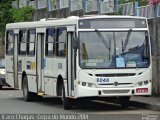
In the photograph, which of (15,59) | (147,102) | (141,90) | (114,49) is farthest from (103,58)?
(15,59)

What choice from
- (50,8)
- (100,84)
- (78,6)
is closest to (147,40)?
(100,84)

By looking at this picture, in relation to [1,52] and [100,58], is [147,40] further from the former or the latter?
[1,52]

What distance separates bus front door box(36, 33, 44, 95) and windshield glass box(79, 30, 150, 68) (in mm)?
3844

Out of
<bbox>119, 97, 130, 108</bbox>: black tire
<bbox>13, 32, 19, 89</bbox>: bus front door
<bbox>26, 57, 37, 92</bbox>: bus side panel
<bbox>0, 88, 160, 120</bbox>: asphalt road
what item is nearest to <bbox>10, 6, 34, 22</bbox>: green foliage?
<bbox>13, 32, 19, 89</bbox>: bus front door

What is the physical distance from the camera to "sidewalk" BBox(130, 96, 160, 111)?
19.7 metres

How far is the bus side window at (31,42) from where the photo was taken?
23.5m

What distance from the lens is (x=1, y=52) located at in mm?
53000

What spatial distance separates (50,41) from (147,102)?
393cm

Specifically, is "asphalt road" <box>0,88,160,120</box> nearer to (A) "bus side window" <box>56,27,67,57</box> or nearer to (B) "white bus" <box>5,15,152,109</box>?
(B) "white bus" <box>5,15,152,109</box>

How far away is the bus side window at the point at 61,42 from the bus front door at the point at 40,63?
5.94 feet

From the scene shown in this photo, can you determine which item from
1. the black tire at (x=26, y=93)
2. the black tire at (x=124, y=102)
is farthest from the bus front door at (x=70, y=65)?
the black tire at (x=26, y=93)

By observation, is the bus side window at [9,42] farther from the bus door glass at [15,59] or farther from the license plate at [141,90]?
the license plate at [141,90]

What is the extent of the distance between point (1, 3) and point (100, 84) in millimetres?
31786

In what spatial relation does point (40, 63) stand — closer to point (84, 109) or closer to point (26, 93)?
point (26, 93)
